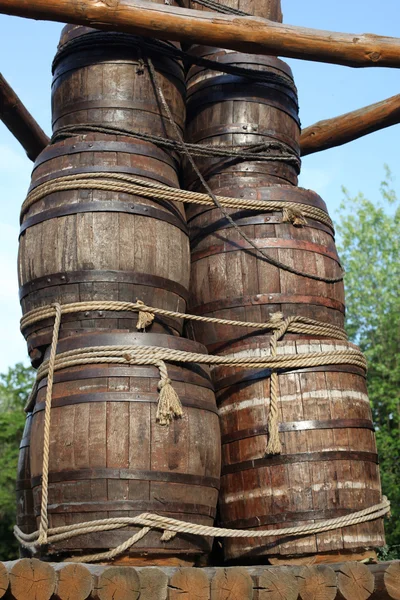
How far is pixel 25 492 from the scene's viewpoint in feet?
15.6

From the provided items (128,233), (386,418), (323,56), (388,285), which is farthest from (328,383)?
(388,285)

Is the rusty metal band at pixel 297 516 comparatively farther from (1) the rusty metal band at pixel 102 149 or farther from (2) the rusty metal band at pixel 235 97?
(2) the rusty metal band at pixel 235 97

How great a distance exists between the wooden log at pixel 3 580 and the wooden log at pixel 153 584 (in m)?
0.55

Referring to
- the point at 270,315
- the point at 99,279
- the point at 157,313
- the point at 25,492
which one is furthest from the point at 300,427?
the point at 25,492

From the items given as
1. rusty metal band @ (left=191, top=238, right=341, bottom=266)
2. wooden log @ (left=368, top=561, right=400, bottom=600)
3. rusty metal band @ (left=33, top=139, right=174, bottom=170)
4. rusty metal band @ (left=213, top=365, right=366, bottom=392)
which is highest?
rusty metal band @ (left=33, top=139, right=174, bottom=170)

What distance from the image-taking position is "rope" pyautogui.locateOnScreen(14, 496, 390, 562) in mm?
3752

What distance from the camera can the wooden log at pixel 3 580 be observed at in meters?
2.99

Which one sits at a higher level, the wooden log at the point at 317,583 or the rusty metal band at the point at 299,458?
the rusty metal band at the point at 299,458

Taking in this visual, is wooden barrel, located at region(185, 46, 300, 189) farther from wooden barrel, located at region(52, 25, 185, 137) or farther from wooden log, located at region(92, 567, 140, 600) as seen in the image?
wooden log, located at region(92, 567, 140, 600)

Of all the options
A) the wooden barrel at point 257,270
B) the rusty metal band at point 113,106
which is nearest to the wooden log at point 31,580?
the wooden barrel at point 257,270

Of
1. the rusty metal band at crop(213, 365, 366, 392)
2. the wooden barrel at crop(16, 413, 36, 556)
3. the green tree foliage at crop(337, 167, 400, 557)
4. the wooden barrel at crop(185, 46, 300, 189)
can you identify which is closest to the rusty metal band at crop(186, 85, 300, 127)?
the wooden barrel at crop(185, 46, 300, 189)

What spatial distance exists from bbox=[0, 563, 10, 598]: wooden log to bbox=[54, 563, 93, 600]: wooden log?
0.23 m

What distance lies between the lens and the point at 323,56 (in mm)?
4730

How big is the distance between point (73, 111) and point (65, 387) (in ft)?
6.14
